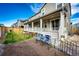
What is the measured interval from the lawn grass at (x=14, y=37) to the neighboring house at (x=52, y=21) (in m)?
0.11

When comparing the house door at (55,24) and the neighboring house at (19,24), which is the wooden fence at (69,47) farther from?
the neighboring house at (19,24)

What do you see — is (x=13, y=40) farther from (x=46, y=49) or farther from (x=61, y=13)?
(x=61, y=13)

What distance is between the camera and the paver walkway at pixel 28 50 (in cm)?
322

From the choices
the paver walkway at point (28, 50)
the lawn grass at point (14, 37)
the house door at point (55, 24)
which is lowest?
the paver walkway at point (28, 50)

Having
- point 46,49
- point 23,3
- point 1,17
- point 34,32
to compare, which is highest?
point 23,3

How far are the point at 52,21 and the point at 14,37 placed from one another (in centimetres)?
61

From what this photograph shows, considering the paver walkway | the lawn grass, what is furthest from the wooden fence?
the lawn grass

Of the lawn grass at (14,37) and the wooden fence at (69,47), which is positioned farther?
the lawn grass at (14,37)

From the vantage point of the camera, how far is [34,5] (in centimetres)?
326

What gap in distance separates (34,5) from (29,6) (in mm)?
75

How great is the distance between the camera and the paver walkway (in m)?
3.22

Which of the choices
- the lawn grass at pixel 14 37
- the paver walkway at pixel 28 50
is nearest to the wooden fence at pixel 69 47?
the paver walkway at pixel 28 50

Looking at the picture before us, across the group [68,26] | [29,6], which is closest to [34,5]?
[29,6]

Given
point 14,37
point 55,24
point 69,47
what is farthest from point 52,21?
point 14,37
